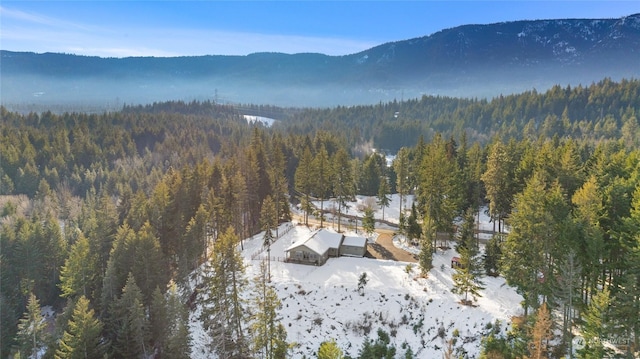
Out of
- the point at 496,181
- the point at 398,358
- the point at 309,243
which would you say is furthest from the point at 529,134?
the point at 398,358

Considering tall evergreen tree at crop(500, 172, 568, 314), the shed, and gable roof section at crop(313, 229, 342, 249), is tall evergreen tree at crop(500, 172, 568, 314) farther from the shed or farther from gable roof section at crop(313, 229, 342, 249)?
gable roof section at crop(313, 229, 342, 249)

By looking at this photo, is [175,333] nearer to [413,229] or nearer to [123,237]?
[123,237]

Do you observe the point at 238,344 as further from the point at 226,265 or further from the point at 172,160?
the point at 172,160

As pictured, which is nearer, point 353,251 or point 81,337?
point 81,337

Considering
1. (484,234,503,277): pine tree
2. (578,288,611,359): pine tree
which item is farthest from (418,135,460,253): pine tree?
(578,288,611,359): pine tree

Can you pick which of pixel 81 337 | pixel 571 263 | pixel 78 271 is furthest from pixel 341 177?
pixel 81 337
